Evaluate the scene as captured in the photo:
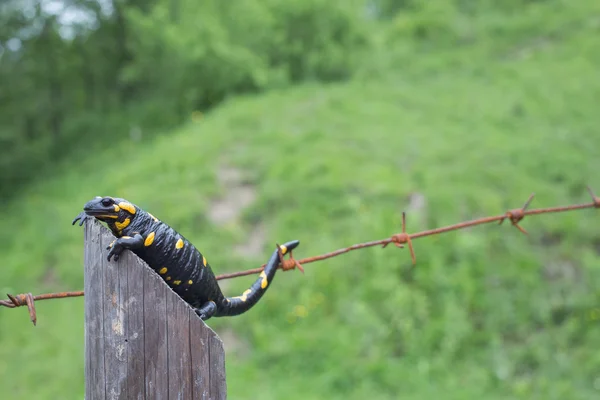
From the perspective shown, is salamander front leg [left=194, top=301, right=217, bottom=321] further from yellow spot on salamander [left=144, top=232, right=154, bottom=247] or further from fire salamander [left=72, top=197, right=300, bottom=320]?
yellow spot on salamander [left=144, top=232, right=154, bottom=247]

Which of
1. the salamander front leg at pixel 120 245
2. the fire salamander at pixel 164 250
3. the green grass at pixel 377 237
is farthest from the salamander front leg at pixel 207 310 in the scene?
the green grass at pixel 377 237

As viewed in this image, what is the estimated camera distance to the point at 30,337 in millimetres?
6477

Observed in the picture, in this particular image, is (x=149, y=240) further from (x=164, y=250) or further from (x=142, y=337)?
(x=142, y=337)

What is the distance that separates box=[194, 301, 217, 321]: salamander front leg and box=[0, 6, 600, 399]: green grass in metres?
3.65

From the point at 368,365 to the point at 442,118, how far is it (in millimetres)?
5435

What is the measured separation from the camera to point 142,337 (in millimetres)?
1371

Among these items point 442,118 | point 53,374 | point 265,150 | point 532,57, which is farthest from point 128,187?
point 532,57

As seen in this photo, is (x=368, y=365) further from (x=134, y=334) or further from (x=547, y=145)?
(x=547, y=145)

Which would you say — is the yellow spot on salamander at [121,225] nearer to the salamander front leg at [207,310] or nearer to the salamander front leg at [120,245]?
the salamander front leg at [120,245]

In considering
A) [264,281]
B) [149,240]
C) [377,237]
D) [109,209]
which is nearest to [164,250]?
[149,240]

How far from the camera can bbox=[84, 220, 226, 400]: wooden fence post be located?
137 cm

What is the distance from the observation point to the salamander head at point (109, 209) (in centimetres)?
152

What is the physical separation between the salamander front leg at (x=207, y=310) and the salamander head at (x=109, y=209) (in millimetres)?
312

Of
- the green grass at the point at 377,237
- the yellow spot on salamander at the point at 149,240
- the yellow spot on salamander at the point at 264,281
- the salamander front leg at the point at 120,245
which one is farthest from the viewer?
the green grass at the point at 377,237
